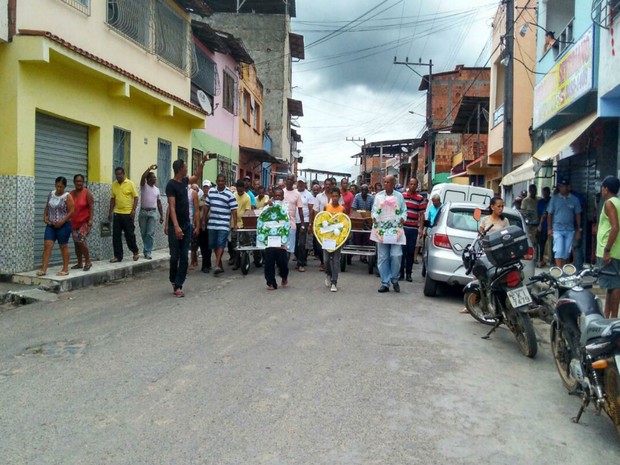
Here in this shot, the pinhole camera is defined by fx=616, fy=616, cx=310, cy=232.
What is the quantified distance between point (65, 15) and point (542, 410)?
10.2m

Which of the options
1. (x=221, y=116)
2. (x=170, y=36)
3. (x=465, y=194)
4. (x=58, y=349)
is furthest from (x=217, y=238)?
(x=221, y=116)

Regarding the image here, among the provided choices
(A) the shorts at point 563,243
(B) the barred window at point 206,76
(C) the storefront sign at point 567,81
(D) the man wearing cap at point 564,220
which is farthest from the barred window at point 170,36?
(A) the shorts at point 563,243

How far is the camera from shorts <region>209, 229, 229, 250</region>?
11.8 meters

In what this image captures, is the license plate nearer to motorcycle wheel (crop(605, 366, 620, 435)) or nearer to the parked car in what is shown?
motorcycle wheel (crop(605, 366, 620, 435))

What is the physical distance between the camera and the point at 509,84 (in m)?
15.2

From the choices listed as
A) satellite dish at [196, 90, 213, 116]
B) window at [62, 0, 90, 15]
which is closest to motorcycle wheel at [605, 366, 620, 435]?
window at [62, 0, 90, 15]

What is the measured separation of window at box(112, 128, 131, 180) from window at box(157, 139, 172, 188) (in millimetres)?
1972

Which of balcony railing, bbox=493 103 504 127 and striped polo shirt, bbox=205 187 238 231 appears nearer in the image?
striped polo shirt, bbox=205 187 238 231

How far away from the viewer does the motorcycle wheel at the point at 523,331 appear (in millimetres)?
6113

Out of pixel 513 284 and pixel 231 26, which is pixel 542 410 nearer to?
pixel 513 284

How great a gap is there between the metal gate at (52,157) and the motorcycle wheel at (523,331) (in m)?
7.88

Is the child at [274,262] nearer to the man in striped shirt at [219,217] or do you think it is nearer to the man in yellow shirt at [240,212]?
the man in striped shirt at [219,217]

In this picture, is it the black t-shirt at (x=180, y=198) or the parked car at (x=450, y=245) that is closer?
the black t-shirt at (x=180, y=198)

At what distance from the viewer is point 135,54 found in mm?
14008
